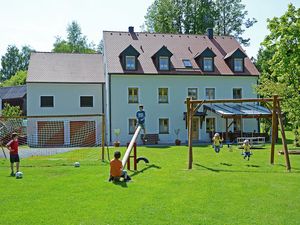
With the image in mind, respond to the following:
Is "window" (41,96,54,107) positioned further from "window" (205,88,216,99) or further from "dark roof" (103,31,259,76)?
"window" (205,88,216,99)

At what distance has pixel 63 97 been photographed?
1393 inches

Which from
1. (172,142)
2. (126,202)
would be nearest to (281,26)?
(172,142)

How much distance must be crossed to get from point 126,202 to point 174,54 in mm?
29532

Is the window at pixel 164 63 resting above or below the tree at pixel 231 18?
below

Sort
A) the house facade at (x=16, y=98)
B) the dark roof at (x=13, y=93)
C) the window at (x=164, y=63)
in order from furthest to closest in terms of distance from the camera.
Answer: the dark roof at (x=13, y=93) → the house facade at (x=16, y=98) → the window at (x=164, y=63)

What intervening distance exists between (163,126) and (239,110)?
22.4 feet

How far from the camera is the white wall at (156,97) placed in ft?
113

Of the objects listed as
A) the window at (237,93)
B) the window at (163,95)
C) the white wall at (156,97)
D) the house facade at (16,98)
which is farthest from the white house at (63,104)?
the house facade at (16,98)

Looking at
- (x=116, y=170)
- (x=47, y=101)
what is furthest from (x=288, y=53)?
(x=47, y=101)

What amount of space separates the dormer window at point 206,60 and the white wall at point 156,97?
974mm

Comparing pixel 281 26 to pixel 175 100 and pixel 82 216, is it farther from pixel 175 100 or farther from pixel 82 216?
pixel 82 216

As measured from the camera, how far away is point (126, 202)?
9.55 m

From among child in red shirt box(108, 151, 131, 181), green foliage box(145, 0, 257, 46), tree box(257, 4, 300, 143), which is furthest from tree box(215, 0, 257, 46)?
child in red shirt box(108, 151, 131, 181)

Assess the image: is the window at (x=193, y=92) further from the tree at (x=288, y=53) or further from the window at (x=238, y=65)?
the tree at (x=288, y=53)
